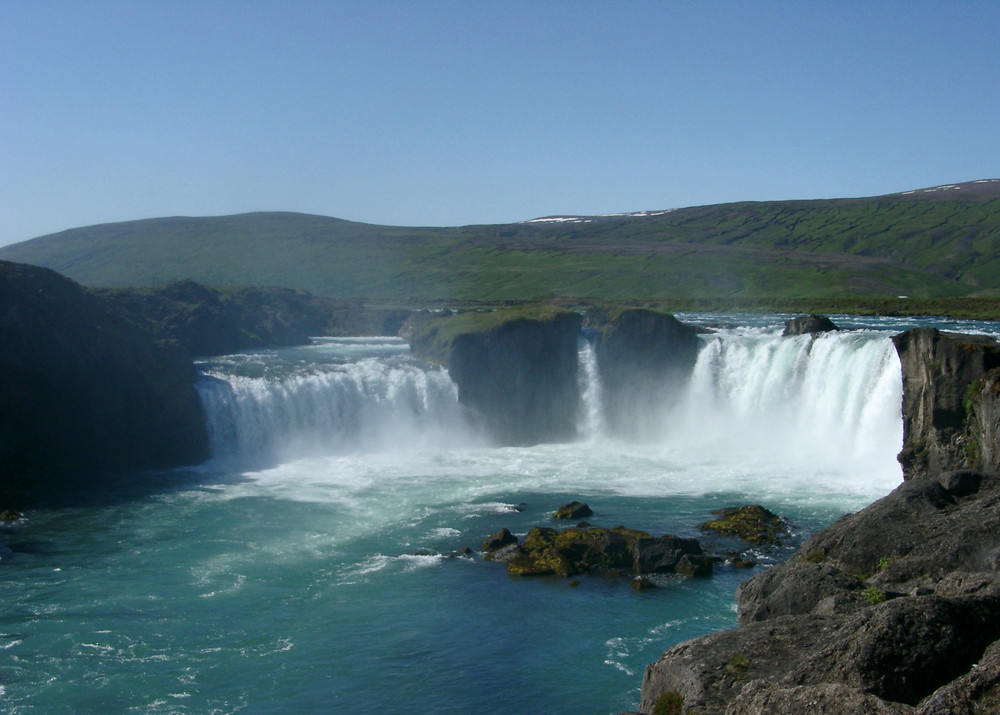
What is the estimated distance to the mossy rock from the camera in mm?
30719

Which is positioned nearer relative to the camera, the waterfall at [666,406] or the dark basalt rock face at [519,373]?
the waterfall at [666,406]

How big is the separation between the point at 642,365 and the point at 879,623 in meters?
43.5

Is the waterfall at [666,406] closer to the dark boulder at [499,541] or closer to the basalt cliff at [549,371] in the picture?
the basalt cliff at [549,371]

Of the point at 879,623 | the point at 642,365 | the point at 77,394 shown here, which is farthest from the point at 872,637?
the point at 642,365

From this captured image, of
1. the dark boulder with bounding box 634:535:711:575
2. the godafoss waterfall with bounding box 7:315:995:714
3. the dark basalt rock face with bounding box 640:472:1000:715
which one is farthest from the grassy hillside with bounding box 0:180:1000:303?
the dark basalt rock face with bounding box 640:472:1000:715

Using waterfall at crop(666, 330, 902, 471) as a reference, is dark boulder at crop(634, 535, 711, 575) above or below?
below

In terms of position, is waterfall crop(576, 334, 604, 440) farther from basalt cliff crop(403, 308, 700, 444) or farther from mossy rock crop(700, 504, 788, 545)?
mossy rock crop(700, 504, 788, 545)

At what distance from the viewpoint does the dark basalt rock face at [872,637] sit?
Result: 937 cm

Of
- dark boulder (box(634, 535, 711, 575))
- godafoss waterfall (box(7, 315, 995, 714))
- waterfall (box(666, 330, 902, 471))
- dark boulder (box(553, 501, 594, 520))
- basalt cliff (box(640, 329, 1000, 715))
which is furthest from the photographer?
waterfall (box(666, 330, 902, 471))

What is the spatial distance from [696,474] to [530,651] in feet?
72.1

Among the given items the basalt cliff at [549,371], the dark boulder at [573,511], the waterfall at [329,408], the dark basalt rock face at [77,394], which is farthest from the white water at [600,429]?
the dark boulder at [573,511]

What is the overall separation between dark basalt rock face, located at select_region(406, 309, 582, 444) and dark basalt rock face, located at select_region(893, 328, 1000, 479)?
22972 millimetres

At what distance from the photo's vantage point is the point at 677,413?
52969 millimetres

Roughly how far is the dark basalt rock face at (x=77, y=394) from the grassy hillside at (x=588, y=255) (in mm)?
68691
